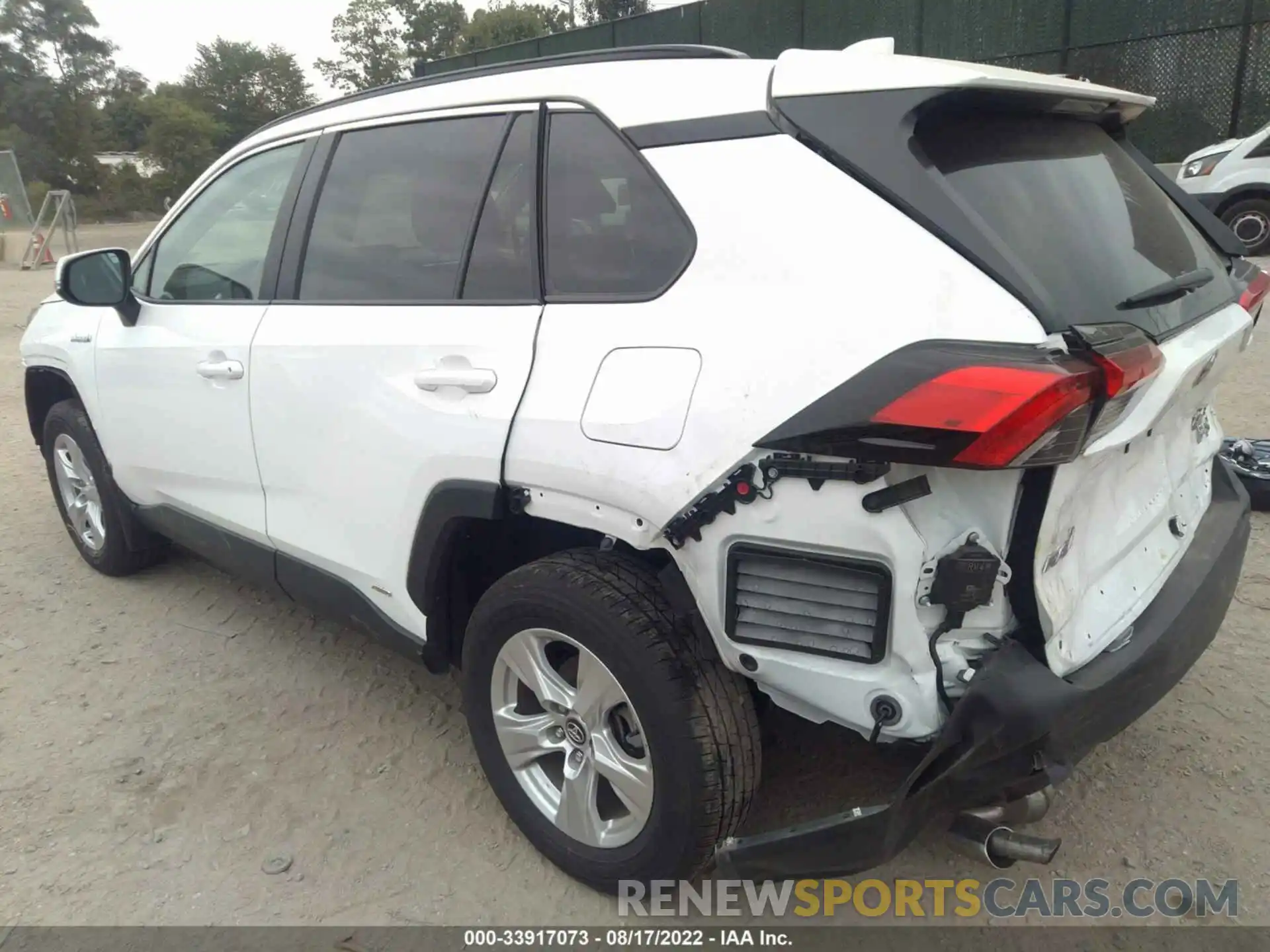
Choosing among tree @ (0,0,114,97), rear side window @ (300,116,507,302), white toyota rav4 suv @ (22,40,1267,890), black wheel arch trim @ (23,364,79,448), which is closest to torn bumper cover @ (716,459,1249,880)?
white toyota rav4 suv @ (22,40,1267,890)

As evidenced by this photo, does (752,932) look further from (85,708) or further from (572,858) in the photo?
(85,708)

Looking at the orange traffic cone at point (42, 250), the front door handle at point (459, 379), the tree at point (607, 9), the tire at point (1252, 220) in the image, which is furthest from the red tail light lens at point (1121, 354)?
the tree at point (607, 9)

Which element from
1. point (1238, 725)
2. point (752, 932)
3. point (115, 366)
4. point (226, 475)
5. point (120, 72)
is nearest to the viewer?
point (752, 932)

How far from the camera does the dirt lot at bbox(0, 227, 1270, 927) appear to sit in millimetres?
2359

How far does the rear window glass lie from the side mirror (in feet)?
9.60

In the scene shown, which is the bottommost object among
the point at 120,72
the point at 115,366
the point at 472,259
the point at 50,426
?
the point at 50,426

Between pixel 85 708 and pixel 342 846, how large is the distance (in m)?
1.32

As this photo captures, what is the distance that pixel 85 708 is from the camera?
3.23m

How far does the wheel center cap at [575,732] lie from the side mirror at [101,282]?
7.86ft

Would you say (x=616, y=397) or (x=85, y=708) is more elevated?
(x=616, y=397)

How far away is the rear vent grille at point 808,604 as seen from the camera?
5.68 ft

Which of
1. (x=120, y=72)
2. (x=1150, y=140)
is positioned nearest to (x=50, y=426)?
(x=1150, y=140)

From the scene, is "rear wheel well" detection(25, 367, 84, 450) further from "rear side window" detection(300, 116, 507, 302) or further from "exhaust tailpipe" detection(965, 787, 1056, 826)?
"exhaust tailpipe" detection(965, 787, 1056, 826)

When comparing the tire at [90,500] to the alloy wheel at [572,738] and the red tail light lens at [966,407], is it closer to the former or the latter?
the alloy wheel at [572,738]
